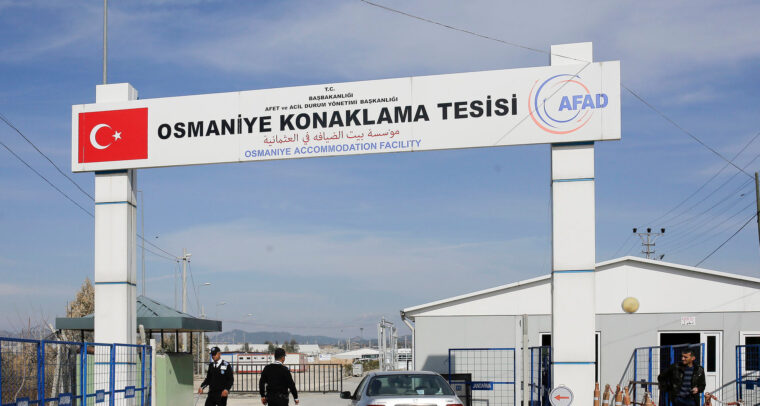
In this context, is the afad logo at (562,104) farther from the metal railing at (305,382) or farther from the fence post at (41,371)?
the metal railing at (305,382)

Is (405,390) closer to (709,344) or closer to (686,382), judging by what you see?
(686,382)

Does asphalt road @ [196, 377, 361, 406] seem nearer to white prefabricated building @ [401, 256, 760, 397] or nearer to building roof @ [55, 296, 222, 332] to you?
white prefabricated building @ [401, 256, 760, 397]

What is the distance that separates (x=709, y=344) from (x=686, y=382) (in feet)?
27.7

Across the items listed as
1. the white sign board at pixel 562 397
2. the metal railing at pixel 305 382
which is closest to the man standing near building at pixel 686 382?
the white sign board at pixel 562 397

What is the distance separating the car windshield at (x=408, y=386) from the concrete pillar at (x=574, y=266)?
2.70 meters

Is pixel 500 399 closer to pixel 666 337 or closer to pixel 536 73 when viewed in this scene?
pixel 666 337

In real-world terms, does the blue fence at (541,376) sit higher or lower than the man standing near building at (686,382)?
lower

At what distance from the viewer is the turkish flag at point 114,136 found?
16.2 metres

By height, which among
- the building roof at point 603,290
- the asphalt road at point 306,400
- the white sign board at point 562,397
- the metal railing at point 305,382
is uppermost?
the building roof at point 603,290

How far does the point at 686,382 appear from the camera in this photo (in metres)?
13.6

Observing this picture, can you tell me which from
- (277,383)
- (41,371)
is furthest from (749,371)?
(41,371)

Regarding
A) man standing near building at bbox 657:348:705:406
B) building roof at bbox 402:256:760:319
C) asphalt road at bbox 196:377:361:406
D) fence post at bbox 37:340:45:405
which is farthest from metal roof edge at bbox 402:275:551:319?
fence post at bbox 37:340:45:405

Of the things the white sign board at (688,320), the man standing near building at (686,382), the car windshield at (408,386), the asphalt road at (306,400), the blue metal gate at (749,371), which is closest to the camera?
the car windshield at (408,386)

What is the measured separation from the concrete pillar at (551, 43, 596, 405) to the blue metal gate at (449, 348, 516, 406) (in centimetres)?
705
